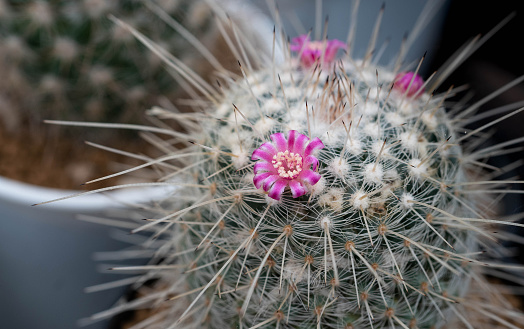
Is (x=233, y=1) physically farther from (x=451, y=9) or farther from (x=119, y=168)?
(x=451, y=9)

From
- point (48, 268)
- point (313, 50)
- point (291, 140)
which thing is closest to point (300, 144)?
point (291, 140)

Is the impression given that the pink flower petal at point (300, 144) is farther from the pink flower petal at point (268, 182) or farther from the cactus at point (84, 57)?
the cactus at point (84, 57)

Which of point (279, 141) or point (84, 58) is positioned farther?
point (84, 58)

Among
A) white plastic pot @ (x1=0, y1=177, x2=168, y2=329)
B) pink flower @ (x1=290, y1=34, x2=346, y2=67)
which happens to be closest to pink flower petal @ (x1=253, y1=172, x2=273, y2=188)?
pink flower @ (x1=290, y1=34, x2=346, y2=67)

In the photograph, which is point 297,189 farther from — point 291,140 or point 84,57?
point 84,57

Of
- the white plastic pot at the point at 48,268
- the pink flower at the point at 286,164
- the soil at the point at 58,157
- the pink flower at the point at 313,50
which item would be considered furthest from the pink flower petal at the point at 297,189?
the soil at the point at 58,157

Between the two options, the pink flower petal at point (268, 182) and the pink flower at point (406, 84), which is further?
the pink flower at point (406, 84)

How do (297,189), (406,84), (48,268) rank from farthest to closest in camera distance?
(48,268)
(406,84)
(297,189)

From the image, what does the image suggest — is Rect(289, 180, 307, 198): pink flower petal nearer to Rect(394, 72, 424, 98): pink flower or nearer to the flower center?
the flower center

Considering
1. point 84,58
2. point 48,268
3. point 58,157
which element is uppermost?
point 84,58
